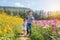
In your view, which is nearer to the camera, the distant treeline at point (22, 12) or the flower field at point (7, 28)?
the flower field at point (7, 28)

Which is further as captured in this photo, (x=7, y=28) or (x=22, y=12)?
(x=22, y=12)

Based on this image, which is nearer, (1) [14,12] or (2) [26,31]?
(2) [26,31]

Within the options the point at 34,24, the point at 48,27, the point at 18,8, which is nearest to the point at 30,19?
the point at 34,24

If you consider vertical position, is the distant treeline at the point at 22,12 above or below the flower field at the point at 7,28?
below

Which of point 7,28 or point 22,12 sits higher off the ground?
point 7,28

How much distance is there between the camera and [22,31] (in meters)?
11.2

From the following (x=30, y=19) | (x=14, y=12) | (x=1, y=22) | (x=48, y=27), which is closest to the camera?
(x=1, y=22)

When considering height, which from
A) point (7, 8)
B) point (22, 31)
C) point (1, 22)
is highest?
point (1, 22)

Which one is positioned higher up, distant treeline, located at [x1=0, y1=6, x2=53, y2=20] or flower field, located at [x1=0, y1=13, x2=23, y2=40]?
flower field, located at [x1=0, y1=13, x2=23, y2=40]

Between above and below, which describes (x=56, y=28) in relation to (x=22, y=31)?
above

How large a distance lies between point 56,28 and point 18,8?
5.11 metres

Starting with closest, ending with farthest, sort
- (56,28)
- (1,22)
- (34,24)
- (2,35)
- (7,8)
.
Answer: (2,35), (1,22), (56,28), (34,24), (7,8)

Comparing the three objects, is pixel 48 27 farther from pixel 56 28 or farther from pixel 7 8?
pixel 7 8

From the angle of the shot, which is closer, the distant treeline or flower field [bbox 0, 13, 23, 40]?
flower field [bbox 0, 13, 23, 40]
